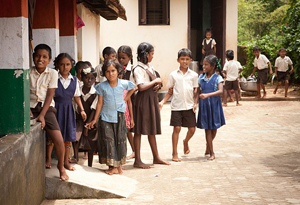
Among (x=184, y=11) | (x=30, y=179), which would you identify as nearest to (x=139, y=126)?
(x=30, y=179)

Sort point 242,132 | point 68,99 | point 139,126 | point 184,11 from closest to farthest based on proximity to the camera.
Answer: point 68,99 → point 139,126 → point 242,132 → point 184,11

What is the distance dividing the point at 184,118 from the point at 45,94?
8.28 feet

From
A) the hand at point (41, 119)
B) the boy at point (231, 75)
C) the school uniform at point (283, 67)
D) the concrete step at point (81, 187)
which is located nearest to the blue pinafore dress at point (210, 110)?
the concrete step at point (81, 187)

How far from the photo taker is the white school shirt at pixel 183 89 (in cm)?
675

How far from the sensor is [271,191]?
5109 millimetres

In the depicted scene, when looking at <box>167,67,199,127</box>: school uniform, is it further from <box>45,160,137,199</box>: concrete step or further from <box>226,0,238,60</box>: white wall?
<box>226,0,238,60</box>: white wall

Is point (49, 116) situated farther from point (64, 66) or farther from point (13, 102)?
point (64, 66)

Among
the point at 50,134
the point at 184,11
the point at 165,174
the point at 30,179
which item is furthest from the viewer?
the point at 184,11

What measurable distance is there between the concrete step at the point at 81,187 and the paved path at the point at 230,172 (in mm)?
89

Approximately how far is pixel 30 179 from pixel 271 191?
8.32 ft

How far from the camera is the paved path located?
193 inches

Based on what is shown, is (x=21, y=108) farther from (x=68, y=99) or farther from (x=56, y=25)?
(x=56, y=25)

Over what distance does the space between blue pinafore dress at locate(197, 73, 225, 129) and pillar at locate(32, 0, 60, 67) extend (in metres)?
2.23

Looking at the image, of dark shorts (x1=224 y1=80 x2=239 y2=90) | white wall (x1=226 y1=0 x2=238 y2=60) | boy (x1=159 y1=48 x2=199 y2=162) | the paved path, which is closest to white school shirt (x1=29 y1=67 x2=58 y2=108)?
the paved path
